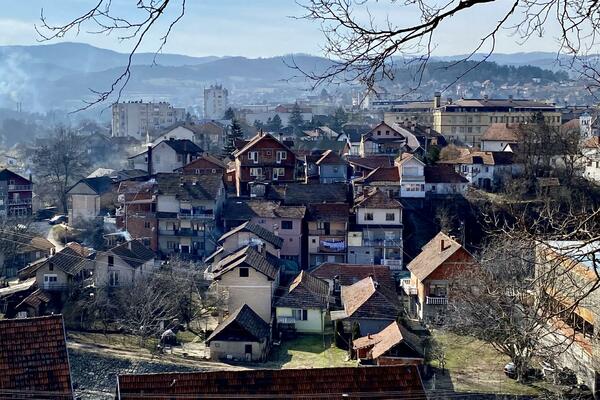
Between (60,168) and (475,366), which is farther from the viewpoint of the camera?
(60,168)

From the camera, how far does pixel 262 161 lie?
20.0 meters

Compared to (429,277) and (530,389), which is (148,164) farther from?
(530,389)

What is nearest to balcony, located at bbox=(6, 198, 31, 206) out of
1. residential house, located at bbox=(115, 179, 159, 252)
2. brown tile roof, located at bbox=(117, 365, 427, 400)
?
residential house, located at bbox=(115, 179, 159, 252)

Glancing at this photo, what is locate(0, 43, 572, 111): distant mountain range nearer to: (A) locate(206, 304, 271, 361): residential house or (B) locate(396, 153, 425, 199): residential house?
(B) locate(396, 153, 425, 199): residential house

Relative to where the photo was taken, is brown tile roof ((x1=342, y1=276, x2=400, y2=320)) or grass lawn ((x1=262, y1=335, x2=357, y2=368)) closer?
grass lawn ((x1=262, y1=335, x2=357, y2=368))

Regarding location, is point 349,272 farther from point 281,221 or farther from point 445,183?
point 445,183

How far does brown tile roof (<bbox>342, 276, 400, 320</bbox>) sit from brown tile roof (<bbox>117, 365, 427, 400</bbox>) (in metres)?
6.22

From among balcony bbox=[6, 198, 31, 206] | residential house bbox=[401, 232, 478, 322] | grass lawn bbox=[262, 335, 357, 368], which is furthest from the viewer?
balcony bbox=[6, 198, 31, 206]

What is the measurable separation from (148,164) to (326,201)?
8.48 meters

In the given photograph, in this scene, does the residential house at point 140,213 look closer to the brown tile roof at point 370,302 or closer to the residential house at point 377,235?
the residential house at point 377,235

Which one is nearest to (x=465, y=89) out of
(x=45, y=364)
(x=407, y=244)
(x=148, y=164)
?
(x=148, y=164)

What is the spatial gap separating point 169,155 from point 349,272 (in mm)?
10846

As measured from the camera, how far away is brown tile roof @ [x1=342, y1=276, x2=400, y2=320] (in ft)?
39.8

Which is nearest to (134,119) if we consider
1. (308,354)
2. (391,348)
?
(308,354)
